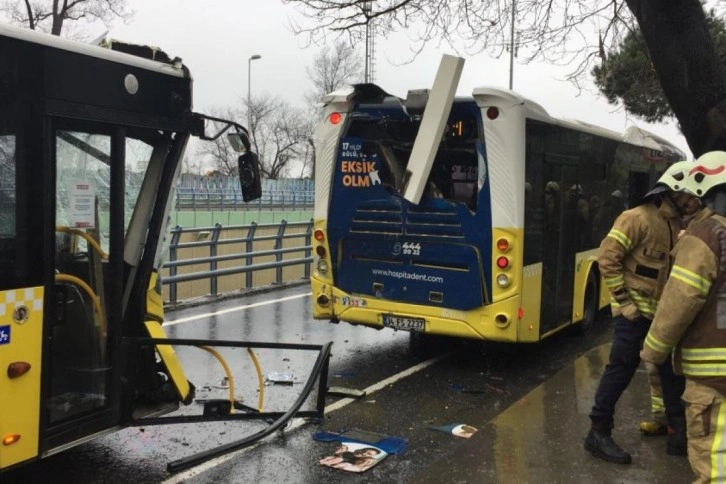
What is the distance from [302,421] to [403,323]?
1.93 metres

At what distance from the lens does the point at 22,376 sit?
3.54 m

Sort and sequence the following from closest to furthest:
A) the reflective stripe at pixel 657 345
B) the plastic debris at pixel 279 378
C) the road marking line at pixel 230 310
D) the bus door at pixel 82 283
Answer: the reflective stripe at pixel 657 345, the bus door at pixel 82 283, the plastic debris at pixel 279 378, the road marking line at pixel 230 310

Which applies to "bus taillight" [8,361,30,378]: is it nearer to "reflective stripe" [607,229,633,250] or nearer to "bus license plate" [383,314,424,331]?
"reflective stripe" [607,229,633,250]

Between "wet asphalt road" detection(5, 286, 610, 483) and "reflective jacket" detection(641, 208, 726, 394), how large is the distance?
1756mm

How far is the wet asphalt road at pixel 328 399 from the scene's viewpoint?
14.8ft

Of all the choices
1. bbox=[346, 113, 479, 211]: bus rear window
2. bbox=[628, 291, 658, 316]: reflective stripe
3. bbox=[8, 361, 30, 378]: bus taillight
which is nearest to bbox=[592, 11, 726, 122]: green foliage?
bbox=[346, 113, 479, 211]: bus rear window

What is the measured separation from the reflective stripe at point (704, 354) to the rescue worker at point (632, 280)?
122 cm

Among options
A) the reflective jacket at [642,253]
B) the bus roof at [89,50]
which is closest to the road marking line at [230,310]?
the bus roof at [89,50]

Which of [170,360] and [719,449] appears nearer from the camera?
[719,449]

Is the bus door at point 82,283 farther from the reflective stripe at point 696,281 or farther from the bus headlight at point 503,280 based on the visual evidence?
the bus headlight at point 503,280

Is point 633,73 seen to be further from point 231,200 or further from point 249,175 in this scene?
point 231,200

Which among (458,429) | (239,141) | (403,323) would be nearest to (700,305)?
(458,429)

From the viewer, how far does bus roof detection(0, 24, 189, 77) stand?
3446mm

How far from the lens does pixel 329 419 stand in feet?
18.3
